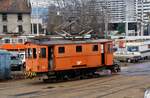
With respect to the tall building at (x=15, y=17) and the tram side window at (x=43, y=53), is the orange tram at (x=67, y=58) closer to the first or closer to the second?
the tram side window at (x=43, y=53)

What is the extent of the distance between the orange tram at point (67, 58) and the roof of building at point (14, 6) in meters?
47.2

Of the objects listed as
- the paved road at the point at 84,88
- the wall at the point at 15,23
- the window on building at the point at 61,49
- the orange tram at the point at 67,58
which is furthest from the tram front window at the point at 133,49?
the wall at the point at 15,23

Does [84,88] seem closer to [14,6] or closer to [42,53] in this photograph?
[42,53]

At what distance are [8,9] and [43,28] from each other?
22428 mm

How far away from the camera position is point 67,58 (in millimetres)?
33000

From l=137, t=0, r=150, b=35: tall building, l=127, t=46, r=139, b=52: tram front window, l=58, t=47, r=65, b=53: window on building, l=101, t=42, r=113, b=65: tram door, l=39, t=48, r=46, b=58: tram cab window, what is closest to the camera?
l=39, t=48, r=46, b=58: tram cab window

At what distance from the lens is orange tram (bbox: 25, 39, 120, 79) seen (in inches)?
1253

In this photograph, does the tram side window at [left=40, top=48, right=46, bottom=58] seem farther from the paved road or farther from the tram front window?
the tram front window

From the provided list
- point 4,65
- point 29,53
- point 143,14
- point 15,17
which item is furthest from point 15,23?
point 29,53

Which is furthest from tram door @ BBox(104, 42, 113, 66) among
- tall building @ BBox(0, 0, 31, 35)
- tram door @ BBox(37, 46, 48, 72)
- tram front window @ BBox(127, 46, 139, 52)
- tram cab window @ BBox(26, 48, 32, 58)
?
tall building @ BBox(0, 0, 31, 35)

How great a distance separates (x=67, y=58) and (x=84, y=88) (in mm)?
5661

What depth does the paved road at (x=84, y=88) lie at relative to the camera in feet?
80.9

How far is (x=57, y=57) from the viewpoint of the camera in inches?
1273

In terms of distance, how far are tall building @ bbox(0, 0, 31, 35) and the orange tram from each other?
46.9 meters
